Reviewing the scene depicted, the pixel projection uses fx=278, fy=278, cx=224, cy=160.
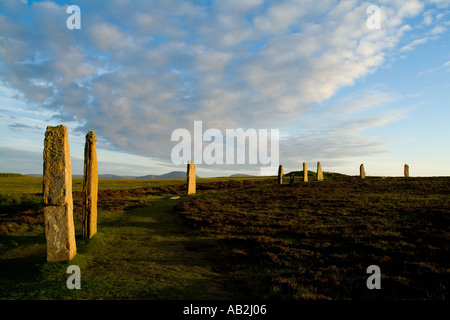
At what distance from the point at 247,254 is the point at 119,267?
5149 millimetres

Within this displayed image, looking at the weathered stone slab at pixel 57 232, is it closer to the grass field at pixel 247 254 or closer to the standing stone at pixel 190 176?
the grass field at pixel 247 254

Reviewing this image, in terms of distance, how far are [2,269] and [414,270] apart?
14.9m

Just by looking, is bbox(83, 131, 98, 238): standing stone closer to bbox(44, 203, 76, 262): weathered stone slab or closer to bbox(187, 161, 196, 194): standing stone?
bbox(44, 203, 76, 262): weathered stone slab

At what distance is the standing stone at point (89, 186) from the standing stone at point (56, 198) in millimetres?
3283

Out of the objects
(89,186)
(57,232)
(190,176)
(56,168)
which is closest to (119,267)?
(57,232)

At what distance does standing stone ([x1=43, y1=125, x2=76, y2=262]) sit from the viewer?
11.0 metres

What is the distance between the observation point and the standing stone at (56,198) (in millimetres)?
11008

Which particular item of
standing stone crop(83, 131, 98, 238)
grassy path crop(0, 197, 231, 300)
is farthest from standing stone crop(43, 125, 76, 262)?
standing stone crop(83, 131, 98, 238)

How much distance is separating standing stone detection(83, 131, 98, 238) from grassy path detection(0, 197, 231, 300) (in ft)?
2.26

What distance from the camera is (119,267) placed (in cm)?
1071

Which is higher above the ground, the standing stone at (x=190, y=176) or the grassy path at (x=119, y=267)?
the standing stone at (x=190, y=176)

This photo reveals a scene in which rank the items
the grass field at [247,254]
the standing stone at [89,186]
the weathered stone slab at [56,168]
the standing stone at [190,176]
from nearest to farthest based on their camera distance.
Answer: the grass field at [247,254] < the weathered stone slab at [56,168] < the standing stone at [89,186] < the standing stone at [190,176]

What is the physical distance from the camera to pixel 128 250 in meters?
13.1

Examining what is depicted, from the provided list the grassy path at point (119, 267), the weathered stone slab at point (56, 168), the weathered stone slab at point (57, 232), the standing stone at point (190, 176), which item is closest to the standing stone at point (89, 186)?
the grassy path at point (119, 267)
